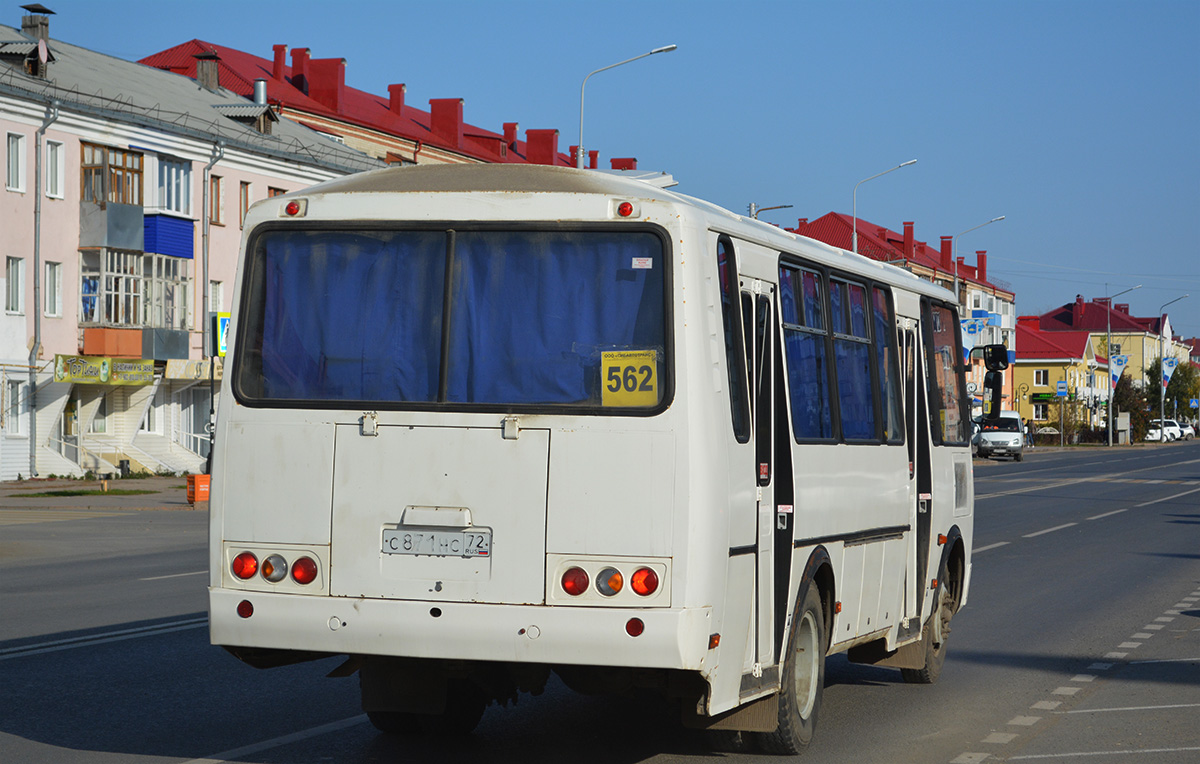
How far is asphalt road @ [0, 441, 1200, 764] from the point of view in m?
7.79

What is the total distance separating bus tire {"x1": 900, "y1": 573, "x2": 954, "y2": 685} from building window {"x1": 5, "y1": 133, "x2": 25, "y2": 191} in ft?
118

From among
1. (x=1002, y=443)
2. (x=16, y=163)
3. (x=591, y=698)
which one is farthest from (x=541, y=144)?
(x=591, y=698)

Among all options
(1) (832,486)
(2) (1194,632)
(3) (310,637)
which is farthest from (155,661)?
(2) (1194,632)

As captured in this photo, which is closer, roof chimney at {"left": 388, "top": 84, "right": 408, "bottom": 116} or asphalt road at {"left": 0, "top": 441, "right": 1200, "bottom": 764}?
asphalt road at {"left": 0, "top": 441, "right": 1200, "bottom": 764}

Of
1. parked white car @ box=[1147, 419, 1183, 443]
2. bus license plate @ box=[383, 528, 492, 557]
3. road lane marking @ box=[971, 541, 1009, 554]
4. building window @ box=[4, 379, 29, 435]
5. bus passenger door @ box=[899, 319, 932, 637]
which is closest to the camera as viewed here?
bus license plate @ box=[383, 528, 492, 557]


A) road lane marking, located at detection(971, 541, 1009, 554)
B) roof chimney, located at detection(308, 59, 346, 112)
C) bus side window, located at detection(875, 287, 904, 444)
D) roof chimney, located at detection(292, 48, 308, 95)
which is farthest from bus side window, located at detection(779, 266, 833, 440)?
roof chimney, located at detection(292, 48, 308, 95)

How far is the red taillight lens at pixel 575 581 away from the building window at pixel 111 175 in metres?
40.5

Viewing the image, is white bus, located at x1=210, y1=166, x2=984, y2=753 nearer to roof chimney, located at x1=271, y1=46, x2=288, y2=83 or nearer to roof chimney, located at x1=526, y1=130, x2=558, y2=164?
roof chimney, located at x1=271, y1=46, x2=288, y2=83

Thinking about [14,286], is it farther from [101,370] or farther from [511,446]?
[511,446]

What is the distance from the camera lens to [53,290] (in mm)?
42938

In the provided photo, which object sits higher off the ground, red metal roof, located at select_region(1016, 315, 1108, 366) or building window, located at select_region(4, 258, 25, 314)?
red metal roof, located at select_region(1016, 315, 1108, 366)

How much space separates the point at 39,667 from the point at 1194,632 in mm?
9064

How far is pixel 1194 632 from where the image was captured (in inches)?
514

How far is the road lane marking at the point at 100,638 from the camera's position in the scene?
10.7 m
